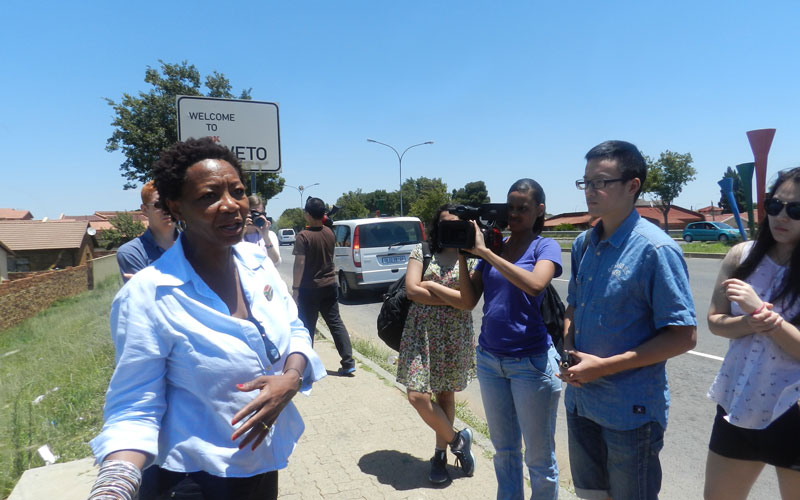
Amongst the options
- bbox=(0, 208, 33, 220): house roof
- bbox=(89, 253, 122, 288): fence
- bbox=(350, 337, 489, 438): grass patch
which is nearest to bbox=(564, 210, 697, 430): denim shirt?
bbox=(350, 337, 489, 438): grass patch

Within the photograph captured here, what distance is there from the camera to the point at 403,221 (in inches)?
431

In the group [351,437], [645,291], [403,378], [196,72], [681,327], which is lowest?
[351,437]

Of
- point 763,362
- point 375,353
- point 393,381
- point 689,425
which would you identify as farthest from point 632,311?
point 375,353

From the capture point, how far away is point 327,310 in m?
5.66

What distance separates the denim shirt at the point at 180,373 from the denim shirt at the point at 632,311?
52.7 inches

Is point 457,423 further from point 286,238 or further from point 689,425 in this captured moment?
point 286,238

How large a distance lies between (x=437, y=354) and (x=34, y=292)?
965 inches

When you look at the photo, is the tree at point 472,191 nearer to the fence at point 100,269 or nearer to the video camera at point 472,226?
the fence at point 100,269

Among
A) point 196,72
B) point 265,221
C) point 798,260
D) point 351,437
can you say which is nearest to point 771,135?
point 798,260

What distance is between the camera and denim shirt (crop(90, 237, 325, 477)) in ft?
4.54

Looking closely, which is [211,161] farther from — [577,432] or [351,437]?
[351,437]

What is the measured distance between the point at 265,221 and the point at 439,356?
2.77 metres

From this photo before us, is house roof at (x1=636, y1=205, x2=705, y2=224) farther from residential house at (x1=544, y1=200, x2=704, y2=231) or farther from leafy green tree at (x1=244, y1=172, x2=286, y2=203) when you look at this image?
leafy green tree at (x1=244, y1=172, x2=286, y2=203)

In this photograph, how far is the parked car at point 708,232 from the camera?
29.2 metres
